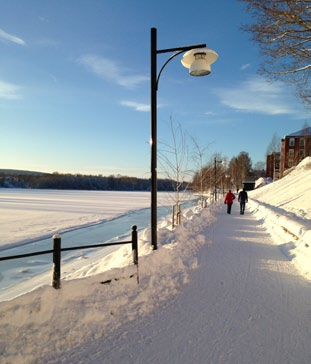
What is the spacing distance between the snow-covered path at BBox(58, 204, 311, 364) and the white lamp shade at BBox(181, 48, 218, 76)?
13.2ft

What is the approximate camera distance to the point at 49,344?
2.67 meters

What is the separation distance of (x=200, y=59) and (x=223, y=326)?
14.5 feet

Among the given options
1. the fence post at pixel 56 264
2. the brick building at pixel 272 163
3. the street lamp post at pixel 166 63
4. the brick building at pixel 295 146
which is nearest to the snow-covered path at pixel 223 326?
the fence post at pixel 56 264

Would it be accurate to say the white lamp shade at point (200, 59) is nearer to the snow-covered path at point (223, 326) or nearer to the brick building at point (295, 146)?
the snow-covered path at point (223, 326)

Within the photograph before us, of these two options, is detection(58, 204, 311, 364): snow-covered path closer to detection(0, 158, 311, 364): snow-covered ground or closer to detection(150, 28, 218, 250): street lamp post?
detection(0, 158, 311, 364): snow-covered ground

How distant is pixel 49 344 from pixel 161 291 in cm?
187

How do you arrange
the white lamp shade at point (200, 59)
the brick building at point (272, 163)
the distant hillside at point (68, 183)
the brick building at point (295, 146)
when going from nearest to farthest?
the white lamp shade at point (200, 59)
the brick building at point (295, 146)
the brick building at point (272, 163)
the distant hillside at point (68, 183)

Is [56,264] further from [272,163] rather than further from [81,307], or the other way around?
[272,163]

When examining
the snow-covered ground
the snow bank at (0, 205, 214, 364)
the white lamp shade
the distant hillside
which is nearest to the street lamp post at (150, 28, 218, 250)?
the white lamp shade

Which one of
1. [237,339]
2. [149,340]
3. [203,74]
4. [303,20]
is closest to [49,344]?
[149,340]

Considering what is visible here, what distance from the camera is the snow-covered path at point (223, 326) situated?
8.43 feet

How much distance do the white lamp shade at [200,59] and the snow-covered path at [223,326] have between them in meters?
4.02

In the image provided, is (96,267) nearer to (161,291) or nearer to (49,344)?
(161,291)

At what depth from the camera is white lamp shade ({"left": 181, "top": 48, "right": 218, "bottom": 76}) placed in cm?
437
